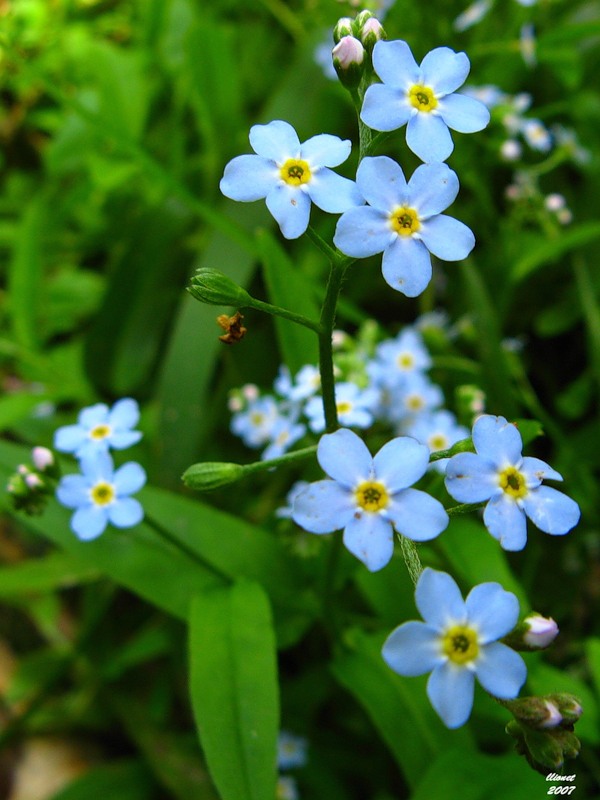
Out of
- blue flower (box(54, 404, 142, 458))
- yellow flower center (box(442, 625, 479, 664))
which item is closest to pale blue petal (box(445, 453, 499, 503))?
yellow flower center (box(442, 625, 479, 664))

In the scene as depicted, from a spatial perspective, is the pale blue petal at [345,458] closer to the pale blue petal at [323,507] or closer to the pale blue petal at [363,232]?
the pale blue petal at [323,507]

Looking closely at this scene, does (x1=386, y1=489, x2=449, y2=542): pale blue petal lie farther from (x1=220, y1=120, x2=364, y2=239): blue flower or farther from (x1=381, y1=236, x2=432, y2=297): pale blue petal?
(x1=220, y1=120, x2=364, y2=239): blue flower

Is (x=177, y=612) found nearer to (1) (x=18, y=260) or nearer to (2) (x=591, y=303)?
(1) (x=18, y=260)

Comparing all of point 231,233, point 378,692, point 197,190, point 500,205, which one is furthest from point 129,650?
point 500,205

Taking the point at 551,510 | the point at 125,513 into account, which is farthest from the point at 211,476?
the point at 551,510

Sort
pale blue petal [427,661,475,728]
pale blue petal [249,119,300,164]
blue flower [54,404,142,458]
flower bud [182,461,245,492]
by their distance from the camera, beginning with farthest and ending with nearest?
blue flower [54,404,142,458] → flower bud [182,461,245,492] → pale blue petal [249,119,300,164] → pale blue petal [427,661,475,728]

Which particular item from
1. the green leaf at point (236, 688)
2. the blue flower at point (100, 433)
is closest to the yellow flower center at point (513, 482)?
the green leaf at point (236, 688)

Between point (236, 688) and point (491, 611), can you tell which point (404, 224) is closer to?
point (491, 611)
